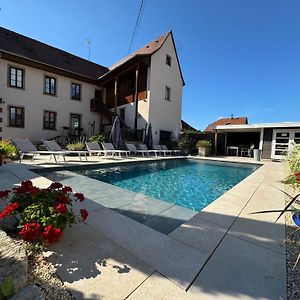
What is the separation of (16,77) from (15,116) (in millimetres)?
2692

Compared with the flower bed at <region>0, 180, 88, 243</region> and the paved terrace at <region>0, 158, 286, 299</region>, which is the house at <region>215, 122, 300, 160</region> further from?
the flower bed at <region>0, 180, 88, 243</region>

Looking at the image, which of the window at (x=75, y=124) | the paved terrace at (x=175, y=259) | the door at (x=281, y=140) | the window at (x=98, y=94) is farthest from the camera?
the window at (x=98, y=94)

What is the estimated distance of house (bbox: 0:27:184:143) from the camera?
521 inches

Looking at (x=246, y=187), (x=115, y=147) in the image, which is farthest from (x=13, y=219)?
(x=115, y=147)

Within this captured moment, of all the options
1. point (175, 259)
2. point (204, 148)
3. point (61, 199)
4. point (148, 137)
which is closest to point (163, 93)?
point (148, 137)

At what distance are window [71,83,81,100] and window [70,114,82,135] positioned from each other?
153 centimetres

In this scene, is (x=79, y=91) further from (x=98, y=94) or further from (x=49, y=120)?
(x=49, y=120)

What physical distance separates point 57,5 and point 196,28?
9173 millimetres

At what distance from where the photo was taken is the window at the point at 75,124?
16.1 m

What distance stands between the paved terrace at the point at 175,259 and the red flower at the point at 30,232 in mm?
258

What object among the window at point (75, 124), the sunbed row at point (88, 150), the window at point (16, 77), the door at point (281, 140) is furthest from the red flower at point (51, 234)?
the window at point (75, 124)

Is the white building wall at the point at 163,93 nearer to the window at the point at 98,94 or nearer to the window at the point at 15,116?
the window at the point at 98,94

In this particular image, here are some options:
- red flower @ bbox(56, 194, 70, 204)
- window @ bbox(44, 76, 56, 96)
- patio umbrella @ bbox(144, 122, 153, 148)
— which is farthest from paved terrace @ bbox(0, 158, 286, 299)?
window @ bbox(44, 76, 56, 96)

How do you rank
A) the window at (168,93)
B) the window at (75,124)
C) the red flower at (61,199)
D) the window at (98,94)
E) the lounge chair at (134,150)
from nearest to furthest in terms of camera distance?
the red flower at (61,199)
the lounge chair at (134,150)
the window at (75,124)
the window at (168,93)
the window at (98,94)
